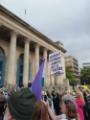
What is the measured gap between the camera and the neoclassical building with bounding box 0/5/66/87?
33.5 meters

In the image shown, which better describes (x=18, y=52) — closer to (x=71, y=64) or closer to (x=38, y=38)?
(x=38, y=38)

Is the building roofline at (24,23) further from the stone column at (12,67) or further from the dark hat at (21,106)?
the dark hat at (21,106)

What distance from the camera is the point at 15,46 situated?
35656 millimetres

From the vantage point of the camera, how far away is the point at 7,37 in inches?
1502

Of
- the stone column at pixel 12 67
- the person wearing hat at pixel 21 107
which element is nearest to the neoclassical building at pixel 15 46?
the stone column at pixel 12 67

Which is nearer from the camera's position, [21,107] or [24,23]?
[21,107]

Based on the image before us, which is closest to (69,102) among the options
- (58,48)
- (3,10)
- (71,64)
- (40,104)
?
(40,104)

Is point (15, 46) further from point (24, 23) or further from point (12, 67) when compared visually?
point (24, 23)

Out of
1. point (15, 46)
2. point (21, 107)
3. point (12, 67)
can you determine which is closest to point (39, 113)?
point (21, 107)

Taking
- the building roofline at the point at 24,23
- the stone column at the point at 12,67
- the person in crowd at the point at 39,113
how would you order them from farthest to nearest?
1. the stone column at the point at 12,67
2. the building roofline at the point at 24,23
3. the person in crowd at the point at 39,113

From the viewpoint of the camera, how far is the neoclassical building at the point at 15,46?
33469 mm

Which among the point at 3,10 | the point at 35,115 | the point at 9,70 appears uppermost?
the point at 3,10

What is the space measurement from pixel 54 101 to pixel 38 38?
102 feet

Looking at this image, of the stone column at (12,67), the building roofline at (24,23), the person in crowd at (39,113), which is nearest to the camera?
the person in crowd at (39,113)
